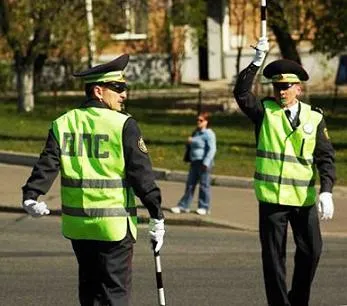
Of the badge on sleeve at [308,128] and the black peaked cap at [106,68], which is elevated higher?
the black peaked cap at [106,68]

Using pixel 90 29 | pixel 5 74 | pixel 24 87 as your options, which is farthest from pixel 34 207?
pixel 5 74

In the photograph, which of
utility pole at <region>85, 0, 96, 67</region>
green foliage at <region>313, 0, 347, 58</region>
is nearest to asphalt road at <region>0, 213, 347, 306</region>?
green foliage at <region>313, 0, 347, 58</region>

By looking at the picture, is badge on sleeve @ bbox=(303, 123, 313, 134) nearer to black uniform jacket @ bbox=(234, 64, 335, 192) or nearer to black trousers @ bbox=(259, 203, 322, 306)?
black uniform jacket @ bbox=(234, 64, 335, 192)

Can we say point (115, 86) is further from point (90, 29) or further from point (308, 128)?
point (90, 29)

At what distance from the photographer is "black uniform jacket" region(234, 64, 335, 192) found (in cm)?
912

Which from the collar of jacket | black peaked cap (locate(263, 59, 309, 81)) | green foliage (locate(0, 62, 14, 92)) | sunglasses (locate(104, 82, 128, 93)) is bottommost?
green foliage (locate(0, 62, 14, 92))

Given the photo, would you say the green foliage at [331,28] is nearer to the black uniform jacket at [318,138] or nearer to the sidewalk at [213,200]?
the sidewalk at [213,200]

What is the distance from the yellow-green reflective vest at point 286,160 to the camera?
355 inches

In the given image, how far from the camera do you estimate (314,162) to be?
9148 mm

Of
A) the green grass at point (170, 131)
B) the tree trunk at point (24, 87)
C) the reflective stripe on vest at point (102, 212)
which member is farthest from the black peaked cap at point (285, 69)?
the tree trunk at point (24, 87)

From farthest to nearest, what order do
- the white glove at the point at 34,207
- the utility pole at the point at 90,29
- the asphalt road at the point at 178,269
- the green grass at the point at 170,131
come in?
the utility pole at the point at 90,29 < the green grass at the point at 170,131 < the asphalt road at the point at 178,269 < the white glove at the point at 34,207

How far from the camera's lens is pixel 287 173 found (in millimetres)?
9047

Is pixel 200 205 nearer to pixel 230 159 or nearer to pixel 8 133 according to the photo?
pixel 230 159

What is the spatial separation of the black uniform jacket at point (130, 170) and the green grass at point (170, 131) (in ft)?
38.0
